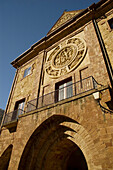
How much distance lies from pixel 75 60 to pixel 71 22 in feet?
13.3

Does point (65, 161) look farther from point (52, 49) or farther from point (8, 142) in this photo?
point (52, 49)

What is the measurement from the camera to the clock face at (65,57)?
8805 mm

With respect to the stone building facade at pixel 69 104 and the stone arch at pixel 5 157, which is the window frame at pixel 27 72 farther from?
the stone arch at pixel 5 157

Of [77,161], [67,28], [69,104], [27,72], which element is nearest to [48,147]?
[69,104]

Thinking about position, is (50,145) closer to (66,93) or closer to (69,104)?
(69,104)

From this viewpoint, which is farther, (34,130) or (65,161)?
(65,161)

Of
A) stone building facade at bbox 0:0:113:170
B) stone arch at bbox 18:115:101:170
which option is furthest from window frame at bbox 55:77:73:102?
stone arch at bbox 18:115:101:170

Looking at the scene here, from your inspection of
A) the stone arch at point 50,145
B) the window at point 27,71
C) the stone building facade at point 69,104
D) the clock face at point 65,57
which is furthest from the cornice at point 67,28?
the stone arch at point 50,145

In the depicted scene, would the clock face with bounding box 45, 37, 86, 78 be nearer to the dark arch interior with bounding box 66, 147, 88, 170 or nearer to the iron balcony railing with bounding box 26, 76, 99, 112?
the iron balcony railing with bounding box 26, 76, 99, 112

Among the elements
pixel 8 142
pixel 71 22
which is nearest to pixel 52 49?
pixel 71 22

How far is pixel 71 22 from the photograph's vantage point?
1072 cm

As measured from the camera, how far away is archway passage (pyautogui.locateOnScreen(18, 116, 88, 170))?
21.0 feet

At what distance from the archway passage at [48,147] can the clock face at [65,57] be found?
12.3 feet

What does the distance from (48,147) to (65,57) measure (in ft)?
20.4
